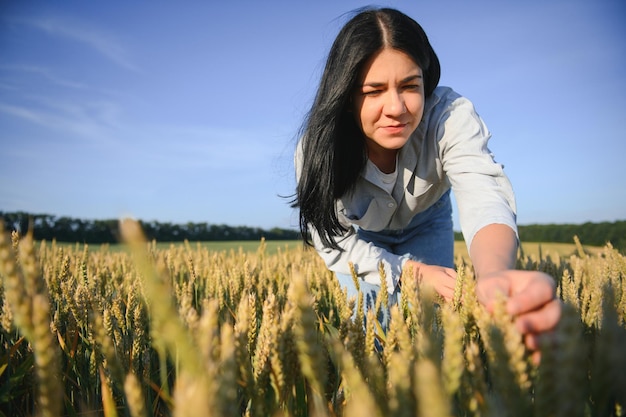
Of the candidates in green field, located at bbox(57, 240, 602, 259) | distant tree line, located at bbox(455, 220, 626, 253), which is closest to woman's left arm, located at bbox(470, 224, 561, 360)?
green field, located at bbox(57, 240, 602, 259)

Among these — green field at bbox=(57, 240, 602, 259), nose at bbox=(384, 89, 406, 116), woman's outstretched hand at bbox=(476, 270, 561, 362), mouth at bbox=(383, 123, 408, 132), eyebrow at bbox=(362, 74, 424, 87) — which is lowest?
green field at bbox=(57, 240, 602, 259)

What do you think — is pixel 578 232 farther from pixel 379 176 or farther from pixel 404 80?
pixel 404 80

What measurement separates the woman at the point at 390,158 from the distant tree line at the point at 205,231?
9725 millimetres

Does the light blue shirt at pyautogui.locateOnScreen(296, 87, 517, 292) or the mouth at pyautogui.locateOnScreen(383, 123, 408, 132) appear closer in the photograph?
the light blue shirt at pyautogui.locateOnScreen(296, 87, 517, 292)

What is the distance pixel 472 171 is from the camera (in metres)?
1.75

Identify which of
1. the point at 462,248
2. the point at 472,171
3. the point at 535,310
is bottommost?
the point at 462,248

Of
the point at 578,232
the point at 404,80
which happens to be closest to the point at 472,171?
the point at 404,80

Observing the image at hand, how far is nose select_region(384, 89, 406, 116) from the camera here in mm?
1826

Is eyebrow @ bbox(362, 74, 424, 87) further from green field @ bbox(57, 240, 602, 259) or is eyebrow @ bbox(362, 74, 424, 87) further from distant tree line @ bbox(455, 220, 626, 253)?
distant tree line @ bbox(455, 220, 626, 253)

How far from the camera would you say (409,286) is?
873 mm

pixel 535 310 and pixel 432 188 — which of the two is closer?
pixel 535 310

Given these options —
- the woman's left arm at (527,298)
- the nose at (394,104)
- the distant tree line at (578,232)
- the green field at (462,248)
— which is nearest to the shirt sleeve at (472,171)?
the nose at (394,104)

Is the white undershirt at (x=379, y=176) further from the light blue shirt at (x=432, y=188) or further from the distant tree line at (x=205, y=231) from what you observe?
the distant tree line at (x=205, y=231)

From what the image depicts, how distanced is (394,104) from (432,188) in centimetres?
87
